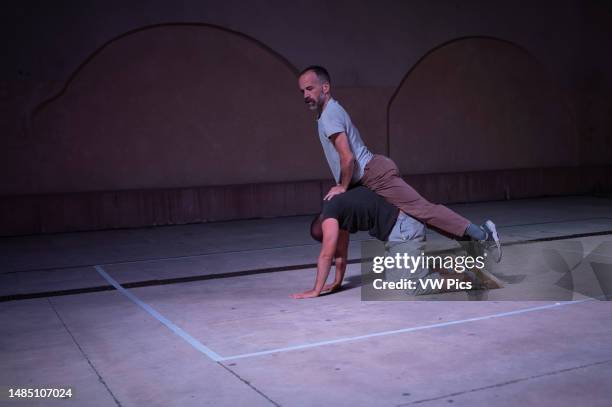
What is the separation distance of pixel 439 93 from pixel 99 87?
6.68m

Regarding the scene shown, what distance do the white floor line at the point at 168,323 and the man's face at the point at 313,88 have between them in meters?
2.13

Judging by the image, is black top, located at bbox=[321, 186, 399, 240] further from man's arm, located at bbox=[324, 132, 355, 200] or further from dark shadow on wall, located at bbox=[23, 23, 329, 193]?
dark shadow on wall, located at bbox=[23, 23, 329, 193]

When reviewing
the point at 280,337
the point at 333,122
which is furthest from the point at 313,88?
the point at 280,337

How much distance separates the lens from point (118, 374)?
4355mm

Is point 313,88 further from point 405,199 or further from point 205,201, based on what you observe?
point 205,201

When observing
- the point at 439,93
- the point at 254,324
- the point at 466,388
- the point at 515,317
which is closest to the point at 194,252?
the point at 254,324

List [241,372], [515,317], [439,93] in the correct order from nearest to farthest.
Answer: [241,372], [515,317], [439,93]

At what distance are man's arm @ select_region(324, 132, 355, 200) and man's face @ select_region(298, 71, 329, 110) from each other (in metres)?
0.37

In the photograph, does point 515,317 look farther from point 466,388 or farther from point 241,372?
point 241,372

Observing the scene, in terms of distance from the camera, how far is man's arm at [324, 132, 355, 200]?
6059 millimetres

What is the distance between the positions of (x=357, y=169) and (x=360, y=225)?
0.49 m

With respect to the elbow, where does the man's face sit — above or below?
above

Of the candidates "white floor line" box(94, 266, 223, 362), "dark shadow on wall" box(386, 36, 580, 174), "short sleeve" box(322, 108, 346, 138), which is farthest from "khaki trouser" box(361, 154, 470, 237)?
"dark shadow on wall" box(386, 36, 580, 174)

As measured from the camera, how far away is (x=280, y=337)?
5.05 m
